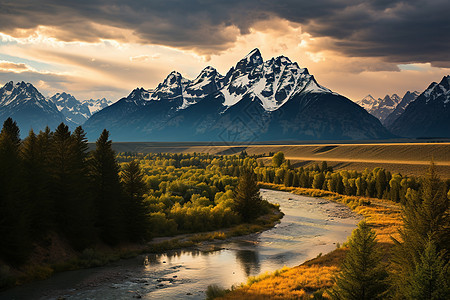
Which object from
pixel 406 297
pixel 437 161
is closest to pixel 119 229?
pixel 406 297

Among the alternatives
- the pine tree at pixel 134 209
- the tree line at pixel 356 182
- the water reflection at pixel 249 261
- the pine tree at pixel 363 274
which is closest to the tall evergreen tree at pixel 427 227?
the pine tree at pixel 363 274

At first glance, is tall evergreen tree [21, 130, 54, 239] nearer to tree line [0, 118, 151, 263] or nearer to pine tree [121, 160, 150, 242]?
tree line [0, 118, 151, 263]

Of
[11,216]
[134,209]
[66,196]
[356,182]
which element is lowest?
[356,182]

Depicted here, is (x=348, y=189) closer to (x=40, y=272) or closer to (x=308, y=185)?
(x=308, y=185)

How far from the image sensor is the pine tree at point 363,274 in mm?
20453

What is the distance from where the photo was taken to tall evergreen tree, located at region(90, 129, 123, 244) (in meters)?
51.6

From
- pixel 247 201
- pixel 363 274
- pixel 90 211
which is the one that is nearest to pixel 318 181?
pixel 247 201

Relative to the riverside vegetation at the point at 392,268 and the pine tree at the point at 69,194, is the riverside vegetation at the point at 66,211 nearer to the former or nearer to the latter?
the pine tree at the point at 69,194

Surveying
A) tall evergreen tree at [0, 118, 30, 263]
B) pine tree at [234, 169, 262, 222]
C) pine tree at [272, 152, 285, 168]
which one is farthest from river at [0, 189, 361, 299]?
pine tree at [272, 152, 285, 168]

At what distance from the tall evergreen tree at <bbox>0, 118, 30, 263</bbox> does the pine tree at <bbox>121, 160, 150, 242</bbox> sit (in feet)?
52.1

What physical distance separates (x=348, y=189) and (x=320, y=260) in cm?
7462

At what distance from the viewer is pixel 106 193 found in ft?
171

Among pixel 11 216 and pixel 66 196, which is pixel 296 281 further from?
pixel 66 196

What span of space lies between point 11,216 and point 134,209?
61.9 feet
